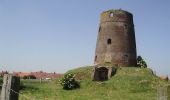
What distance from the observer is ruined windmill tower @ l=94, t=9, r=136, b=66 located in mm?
37281

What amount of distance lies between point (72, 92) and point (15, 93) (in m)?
21.1

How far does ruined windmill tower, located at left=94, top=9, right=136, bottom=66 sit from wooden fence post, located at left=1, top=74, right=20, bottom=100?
102ft

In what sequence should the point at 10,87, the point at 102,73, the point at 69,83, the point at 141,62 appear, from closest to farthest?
the point at 10,87
the point at 69,83
the point at 102,73
the point at 141,62

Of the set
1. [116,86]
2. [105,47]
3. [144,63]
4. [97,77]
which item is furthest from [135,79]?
[144,63]

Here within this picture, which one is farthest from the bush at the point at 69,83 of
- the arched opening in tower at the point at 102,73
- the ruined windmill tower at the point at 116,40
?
the ruined windmill tower at the point at 116,40

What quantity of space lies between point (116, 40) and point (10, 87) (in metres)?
Result: 31.5

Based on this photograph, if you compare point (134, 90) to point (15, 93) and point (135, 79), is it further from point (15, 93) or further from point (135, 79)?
point (15, 93)

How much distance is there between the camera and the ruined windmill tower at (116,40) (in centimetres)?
3728

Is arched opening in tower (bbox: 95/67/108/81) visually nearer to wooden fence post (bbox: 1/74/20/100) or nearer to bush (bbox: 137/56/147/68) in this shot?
bush (bbox: 137/56/147/68)

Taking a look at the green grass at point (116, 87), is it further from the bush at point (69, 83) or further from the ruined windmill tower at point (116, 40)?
the ruined windmill tower at point (116, 40)

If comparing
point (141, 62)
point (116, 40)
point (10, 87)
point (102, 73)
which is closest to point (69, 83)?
point (102, 73)

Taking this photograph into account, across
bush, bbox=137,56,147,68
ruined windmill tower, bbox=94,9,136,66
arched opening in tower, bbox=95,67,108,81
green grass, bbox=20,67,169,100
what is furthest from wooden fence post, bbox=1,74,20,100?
bush, bbox=137,56,147,68

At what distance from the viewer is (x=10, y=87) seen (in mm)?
6336

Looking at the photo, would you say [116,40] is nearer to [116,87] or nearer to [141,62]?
[141,62]
